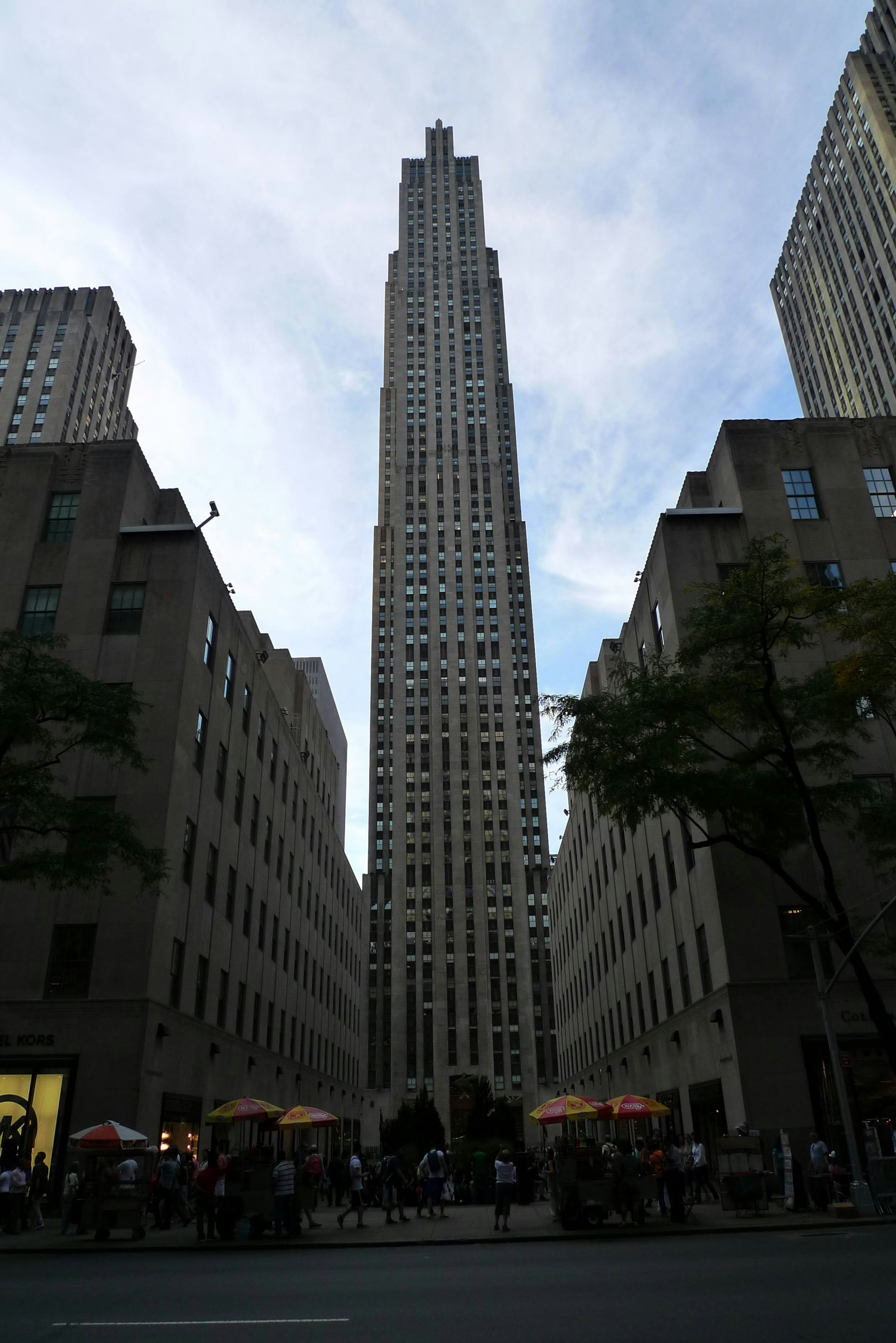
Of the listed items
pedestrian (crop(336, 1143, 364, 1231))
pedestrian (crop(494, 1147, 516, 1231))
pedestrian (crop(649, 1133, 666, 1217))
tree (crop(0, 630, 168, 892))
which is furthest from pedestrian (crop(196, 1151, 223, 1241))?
pedestrian (crop(649, 1133, 666, 1217))

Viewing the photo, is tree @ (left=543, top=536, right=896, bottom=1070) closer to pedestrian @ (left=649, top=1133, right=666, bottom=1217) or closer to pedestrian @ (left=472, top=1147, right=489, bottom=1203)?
pedestrian @ (left=649, top=1133, right=666, bottom=1217)

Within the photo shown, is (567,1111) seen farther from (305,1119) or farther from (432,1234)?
(432,1234)

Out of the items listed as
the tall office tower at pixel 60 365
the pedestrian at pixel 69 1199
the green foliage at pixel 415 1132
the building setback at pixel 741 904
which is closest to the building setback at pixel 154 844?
the pedestrian at pixel 69 1199

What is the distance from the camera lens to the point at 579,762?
26297 millimetres

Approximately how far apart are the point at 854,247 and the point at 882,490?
105m

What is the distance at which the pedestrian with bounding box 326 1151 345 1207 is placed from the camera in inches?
1326

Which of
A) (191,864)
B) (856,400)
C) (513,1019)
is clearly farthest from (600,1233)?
(856,400)

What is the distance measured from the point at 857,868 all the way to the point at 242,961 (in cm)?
2642

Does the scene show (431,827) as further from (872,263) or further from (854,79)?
(854,79)

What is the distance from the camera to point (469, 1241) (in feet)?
66.0

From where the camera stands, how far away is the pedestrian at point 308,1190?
24.4 meters

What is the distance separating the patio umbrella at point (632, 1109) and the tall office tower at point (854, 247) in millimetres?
101039

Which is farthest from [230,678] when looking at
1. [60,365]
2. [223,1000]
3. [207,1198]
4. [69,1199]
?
[60,365]

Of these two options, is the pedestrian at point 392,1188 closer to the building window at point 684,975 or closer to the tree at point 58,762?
Result: the tree at point 58,762
